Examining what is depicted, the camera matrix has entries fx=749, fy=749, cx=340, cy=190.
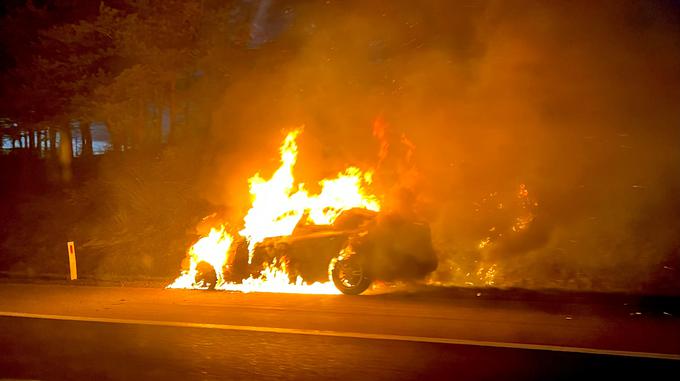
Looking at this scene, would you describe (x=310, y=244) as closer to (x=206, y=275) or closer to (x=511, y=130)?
(x=206, y=275)

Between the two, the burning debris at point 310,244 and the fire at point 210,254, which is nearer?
the burning debris at point 310,244

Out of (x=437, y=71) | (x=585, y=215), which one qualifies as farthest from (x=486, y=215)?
(x=437, y=71)

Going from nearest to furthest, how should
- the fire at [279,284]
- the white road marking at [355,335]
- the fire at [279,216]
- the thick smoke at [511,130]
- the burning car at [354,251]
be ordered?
the white road marking at [355,335], the burning car at [354,251], the fire at [279,284], the fire at [279,216], the thick smoke at [511,130]

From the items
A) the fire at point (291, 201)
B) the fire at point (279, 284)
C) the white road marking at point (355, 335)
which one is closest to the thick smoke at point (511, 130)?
the fire at point (291, 201)

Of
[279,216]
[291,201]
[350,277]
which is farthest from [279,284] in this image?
[291,201]

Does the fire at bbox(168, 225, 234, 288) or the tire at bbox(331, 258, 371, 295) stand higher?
the fire at bbox(168, 225, 234, 288)

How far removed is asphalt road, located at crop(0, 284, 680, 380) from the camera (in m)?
6.93

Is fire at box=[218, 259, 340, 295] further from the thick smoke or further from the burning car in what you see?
the thick smoke

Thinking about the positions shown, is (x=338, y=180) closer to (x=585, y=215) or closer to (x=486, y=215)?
(x=486, y=215)

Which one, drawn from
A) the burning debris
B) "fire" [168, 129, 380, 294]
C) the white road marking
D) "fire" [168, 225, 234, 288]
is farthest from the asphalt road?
"fire" [168, 225, 234, 288]

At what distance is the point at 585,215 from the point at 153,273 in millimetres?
8898

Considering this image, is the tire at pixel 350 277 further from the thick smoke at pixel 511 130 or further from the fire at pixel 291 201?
the thick smoke at pixel 511 130

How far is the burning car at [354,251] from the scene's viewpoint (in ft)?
37.4

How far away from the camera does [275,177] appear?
1383 cm
